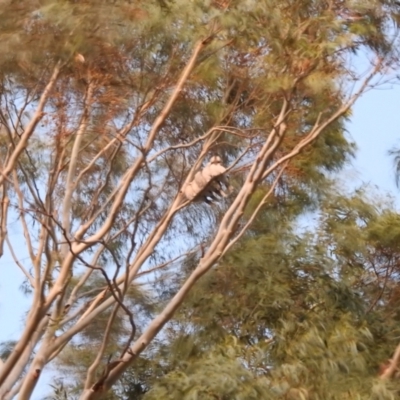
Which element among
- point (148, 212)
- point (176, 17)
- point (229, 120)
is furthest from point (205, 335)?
point (176, 17)

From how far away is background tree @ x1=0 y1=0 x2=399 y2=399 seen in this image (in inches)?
224

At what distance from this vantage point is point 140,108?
6094 millimetres

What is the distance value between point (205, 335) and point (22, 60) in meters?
2.12

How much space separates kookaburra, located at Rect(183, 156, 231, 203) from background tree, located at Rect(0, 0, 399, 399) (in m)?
0.09

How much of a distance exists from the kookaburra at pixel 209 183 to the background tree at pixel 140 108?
3.5 inches

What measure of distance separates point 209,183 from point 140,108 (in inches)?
24.0

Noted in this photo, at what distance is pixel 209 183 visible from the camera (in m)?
6.29

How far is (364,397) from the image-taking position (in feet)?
19.1

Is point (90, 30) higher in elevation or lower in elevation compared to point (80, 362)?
higher

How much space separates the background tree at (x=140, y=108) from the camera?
569 centimetres

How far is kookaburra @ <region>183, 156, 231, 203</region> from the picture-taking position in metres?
6.27

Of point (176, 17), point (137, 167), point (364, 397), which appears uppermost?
point (176, 17)

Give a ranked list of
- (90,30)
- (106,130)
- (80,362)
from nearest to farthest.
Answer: (90,30), (106,130), (80,362)

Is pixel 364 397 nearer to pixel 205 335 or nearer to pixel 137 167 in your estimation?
pixel 205 335
